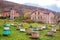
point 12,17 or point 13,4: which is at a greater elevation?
point 13,4

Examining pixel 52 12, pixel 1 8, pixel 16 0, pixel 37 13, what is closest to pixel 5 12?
pixel 1 8

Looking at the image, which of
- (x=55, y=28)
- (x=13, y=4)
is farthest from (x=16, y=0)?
(x=55, y=28)

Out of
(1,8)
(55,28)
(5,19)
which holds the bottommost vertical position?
(55,28)

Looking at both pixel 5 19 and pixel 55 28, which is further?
pixel 55 28

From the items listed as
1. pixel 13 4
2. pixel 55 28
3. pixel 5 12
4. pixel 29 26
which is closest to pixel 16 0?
pixel 13 4

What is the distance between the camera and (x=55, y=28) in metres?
5.26

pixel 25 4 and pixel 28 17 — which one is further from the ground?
pixel 25 4

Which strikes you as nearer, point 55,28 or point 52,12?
point 52,12

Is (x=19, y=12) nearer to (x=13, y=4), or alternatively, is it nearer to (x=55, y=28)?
(x=13, y=4)

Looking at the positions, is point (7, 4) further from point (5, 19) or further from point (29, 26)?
point (29, 26)

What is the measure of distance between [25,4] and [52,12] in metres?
0.80

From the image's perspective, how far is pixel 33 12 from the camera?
496 centimetres

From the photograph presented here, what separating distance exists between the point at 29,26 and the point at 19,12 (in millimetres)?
756

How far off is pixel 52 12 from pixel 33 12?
54 centimetres
